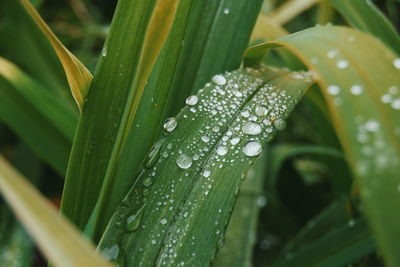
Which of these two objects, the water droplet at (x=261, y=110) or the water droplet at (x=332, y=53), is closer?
the water droplet at (x=332, y=53)

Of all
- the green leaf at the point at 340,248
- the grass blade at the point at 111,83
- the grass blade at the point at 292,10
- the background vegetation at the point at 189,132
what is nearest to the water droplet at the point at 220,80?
the background vegetation at the point at 189,132

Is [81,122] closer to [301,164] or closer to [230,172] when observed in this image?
[230,172]

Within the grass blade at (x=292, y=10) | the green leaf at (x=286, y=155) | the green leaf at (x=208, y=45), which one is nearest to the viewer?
the green leaf at (x=208, y=45)

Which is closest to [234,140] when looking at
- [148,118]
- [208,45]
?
[148,118]

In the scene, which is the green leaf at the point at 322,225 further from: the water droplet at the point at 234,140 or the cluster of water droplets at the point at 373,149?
the cluster of water droplets at the point at 373,149

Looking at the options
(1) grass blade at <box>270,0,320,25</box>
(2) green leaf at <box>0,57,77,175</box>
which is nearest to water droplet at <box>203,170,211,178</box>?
(2) green leaf at <box>0,57,77,175</box>

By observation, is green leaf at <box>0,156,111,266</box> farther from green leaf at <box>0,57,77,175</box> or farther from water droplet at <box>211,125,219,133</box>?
green leaf at <box>0,57,77,175</box>
